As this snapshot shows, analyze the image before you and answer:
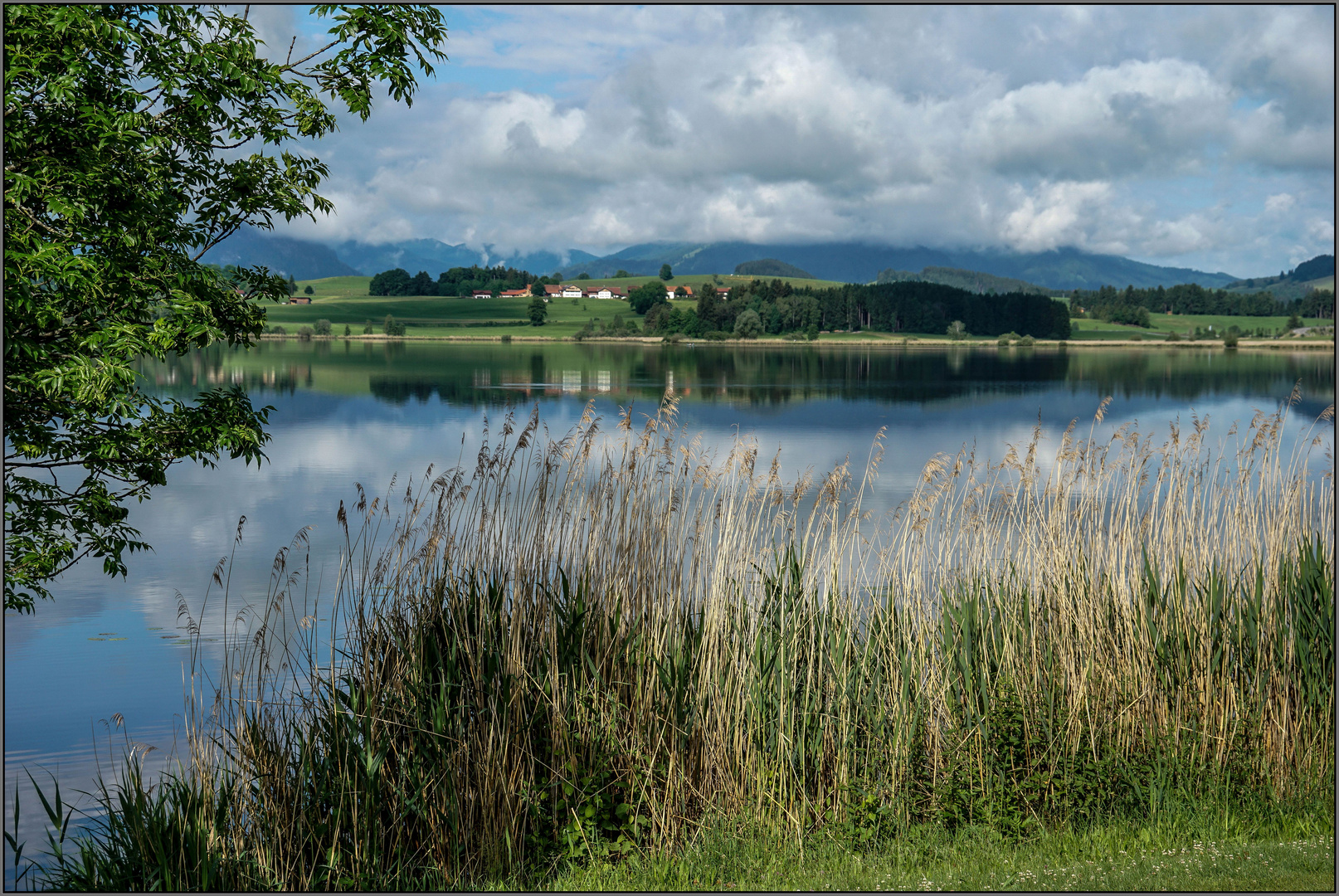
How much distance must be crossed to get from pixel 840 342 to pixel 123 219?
136 metres

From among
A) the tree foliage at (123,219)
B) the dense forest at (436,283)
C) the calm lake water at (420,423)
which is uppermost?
the dense forest at (436,283)

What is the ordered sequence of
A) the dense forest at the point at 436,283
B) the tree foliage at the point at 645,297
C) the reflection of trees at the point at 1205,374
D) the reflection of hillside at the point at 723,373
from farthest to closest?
the dense forest at the point at 436,283, the tree foliage at the point at 645,297, the reflection of trees at the point at 1205,374, the reflection of hillside at the point at 723,373

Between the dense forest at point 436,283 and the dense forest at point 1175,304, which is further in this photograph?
the dense forest at point 436,283

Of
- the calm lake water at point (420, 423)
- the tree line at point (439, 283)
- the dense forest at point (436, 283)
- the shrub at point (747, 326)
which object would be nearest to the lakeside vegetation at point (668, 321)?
the shrub at point (747, 326)

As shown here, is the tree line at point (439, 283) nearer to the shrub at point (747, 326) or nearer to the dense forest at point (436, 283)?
the dense forest at point (436, 283)

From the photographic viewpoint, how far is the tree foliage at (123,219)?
655 cm

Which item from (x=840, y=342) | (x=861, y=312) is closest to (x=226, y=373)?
(x=840, y=342)

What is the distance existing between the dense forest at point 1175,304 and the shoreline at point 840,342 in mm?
18996

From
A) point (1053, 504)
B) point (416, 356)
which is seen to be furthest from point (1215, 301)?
point (1053, 504)

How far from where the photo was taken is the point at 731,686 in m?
7.45

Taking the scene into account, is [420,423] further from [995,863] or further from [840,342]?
[840,342]

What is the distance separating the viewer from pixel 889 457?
115 feet

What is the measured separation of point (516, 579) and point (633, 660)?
3.86ft

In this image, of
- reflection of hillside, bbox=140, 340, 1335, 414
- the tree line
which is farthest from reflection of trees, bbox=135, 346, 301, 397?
the tree line
